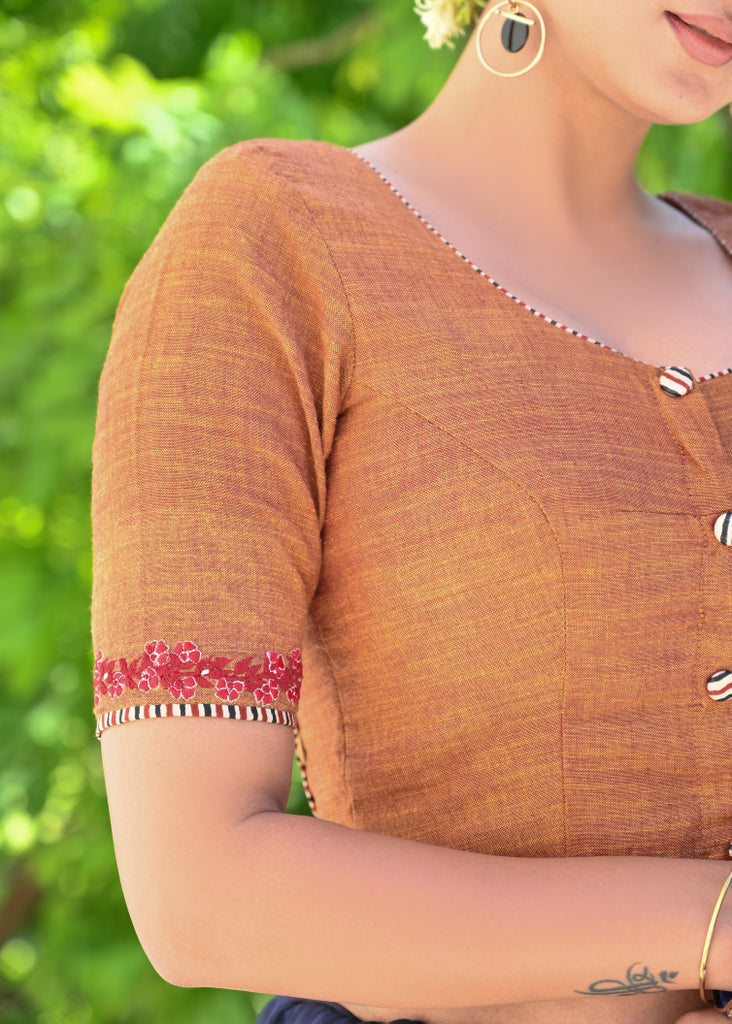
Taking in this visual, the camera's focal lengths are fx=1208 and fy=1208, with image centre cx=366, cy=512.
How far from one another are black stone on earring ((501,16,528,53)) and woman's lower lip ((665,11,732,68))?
19 cm

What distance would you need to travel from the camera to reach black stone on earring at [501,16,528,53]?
135cm

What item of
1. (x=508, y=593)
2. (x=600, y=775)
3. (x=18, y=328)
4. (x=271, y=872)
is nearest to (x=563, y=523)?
(x=508, y=593)

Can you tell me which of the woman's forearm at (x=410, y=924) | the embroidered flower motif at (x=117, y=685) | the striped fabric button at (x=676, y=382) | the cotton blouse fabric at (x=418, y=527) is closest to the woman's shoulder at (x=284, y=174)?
the cotton blouse fabric at (x=418, y=527)

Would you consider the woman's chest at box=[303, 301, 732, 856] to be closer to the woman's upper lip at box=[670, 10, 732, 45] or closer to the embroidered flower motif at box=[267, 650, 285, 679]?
the embroidered flower motif at box=[267, 650, 285, 679]

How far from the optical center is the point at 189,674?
37.7 inches

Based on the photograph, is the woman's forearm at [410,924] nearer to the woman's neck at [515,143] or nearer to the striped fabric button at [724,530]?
the striped fabric button at [724,530]

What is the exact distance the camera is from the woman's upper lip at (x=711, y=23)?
1209 millimetres

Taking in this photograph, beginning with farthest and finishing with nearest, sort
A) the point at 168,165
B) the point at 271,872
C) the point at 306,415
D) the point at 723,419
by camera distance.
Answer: the point at 168,165 < the point at 723,419 < the point at 306,415 < the point at 271,872

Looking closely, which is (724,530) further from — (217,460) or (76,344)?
(76,344)

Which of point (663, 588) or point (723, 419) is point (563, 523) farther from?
point (723, 419)

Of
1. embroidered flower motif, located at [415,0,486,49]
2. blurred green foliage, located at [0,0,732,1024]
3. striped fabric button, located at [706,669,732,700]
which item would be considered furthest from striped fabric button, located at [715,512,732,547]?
blurred green foliage, located at [0,0,732,1024]

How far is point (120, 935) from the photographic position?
2.87 m

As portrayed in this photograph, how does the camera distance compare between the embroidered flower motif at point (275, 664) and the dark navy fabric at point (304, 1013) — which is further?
the dark navy fabric at point (304, 1013)

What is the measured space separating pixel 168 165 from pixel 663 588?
1.71 m
